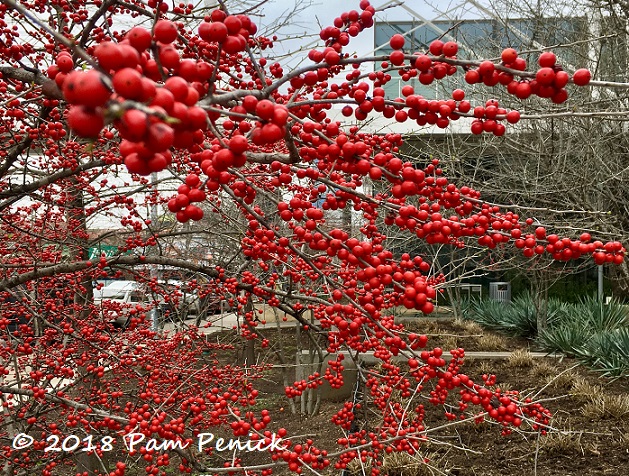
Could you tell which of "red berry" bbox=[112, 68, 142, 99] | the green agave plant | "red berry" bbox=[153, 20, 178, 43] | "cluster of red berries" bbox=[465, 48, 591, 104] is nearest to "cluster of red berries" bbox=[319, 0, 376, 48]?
"cluster of red berries" bbox=[465, 48, 591, 104]

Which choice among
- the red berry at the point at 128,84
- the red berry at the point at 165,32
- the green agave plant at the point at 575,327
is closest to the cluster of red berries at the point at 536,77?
the red berry at the point at 165,32

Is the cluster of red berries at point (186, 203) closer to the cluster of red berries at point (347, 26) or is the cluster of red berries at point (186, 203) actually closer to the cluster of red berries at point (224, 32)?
the cluster of red berries at point (224, 32)

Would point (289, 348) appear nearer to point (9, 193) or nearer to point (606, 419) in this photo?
point (606, 419)

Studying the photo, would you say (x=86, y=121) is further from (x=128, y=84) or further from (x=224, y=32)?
(x=224, y=32)

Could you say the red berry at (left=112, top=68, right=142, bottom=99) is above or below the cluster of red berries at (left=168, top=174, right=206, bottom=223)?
above

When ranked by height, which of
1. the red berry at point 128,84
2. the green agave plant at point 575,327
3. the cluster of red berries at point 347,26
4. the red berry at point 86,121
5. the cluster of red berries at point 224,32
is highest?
the cluster of red berries at point 347,26

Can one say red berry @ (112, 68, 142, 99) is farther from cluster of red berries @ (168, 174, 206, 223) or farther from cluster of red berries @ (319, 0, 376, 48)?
cluster of red berries @ (319, 0, 376, 48)

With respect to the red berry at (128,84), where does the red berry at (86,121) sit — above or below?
below

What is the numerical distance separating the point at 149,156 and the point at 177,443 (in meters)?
3.37

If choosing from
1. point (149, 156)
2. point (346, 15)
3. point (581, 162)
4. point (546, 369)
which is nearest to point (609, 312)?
point (546, 369)

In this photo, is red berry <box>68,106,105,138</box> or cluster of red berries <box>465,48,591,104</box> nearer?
red berry <box>68,106,105,138</box>

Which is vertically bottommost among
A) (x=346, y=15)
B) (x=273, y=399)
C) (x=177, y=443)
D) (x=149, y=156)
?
(x=273, y=399)

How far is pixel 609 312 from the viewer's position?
11242mm

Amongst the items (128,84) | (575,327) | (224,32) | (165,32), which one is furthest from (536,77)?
(575,327)
